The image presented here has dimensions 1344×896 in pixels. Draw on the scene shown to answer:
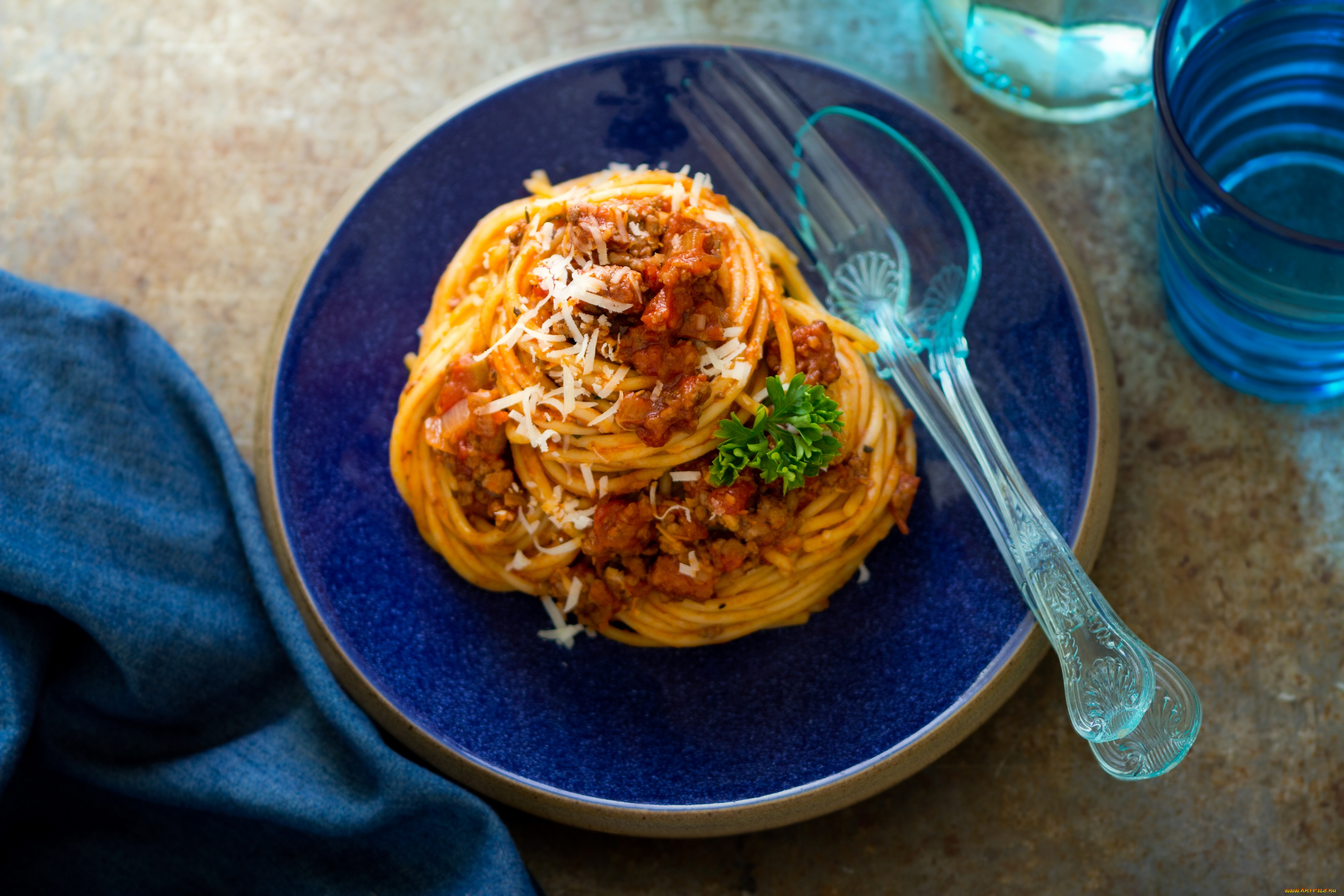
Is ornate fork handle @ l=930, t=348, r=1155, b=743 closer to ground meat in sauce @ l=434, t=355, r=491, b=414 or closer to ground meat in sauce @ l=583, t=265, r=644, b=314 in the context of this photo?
ground meat in sauce @ l=583, t=265, r=644, b=314

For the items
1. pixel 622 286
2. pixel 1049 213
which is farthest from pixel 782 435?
pixel 1049 213

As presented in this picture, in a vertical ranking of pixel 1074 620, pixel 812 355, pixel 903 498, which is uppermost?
pixel 812 355

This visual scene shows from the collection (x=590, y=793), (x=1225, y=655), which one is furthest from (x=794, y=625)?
(x=1225, y=655)

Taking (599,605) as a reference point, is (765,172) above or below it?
above

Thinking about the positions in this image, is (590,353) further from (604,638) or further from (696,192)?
(604,638)

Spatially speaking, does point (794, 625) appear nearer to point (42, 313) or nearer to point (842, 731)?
point (842, 731)

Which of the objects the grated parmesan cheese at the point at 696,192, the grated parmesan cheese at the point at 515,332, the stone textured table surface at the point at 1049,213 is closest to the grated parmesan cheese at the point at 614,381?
the grated parmesan cheese at the point at 515,332
